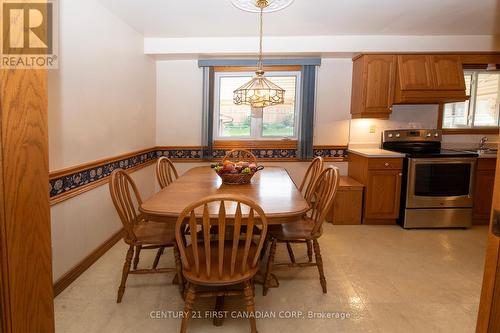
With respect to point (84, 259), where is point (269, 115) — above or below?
above

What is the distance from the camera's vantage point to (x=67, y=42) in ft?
7.48

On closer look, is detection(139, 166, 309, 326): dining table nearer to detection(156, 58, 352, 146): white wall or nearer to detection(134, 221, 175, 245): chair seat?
detection(134, 221, 175, 245): chair seat

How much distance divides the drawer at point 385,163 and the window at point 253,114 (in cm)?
114

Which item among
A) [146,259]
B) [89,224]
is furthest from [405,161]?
[89,224]

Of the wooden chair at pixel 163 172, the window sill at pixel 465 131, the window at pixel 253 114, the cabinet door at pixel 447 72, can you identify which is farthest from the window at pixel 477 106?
the wooden chair at pixel 163 172

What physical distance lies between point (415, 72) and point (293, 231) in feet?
8.78

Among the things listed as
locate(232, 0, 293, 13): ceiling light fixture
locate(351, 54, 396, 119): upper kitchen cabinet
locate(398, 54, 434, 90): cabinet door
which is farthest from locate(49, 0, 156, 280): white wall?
locate(398, 54, 434, 90): cabinet door

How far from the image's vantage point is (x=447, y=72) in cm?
373

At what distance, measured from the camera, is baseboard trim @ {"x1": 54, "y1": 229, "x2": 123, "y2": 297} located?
222 centimetres

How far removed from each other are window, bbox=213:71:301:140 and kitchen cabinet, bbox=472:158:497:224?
221 cm

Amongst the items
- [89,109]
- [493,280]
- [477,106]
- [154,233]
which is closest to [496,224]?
[493,280]

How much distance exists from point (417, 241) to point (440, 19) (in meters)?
2.24

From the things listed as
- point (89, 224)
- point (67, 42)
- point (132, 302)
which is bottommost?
point (132, 302)

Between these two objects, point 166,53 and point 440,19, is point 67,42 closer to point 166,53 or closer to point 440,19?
point 166,53
